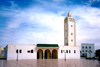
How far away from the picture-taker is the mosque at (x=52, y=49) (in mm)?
36594

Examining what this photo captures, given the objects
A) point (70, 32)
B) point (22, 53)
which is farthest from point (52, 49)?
point (70, 32)

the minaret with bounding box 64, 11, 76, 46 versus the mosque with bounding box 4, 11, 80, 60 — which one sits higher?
the minaret with bounding box 64, 11, 76, 46

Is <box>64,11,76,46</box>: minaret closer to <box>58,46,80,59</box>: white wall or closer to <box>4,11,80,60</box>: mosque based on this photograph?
<box>4,11,80,60</box>: mosque

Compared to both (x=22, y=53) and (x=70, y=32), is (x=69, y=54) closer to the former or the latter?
(x=70, y=32)

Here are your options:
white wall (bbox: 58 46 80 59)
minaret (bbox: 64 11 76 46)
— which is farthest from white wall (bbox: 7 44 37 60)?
minaret (bbox: 64 11 76 46)

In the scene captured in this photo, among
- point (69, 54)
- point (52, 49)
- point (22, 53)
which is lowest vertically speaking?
point (69, 54)

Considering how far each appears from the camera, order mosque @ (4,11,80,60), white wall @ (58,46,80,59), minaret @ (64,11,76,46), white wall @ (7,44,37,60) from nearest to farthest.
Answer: white wall @ (7,44,37,60) < mosque @ (4,11,80,60) < white wall @ (58,46,80,59) < minaret @ (64,11,76,46)

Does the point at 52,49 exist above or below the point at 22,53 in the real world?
above

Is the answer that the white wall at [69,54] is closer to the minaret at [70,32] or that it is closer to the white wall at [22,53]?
the minaret at [70,32]

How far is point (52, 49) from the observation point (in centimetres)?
3878

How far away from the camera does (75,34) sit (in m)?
44.2

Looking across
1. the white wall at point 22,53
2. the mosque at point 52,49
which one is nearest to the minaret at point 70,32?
the mosque at point 52,49

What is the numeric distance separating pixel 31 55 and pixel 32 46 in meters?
2.40

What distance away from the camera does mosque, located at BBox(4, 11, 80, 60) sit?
36594mm
